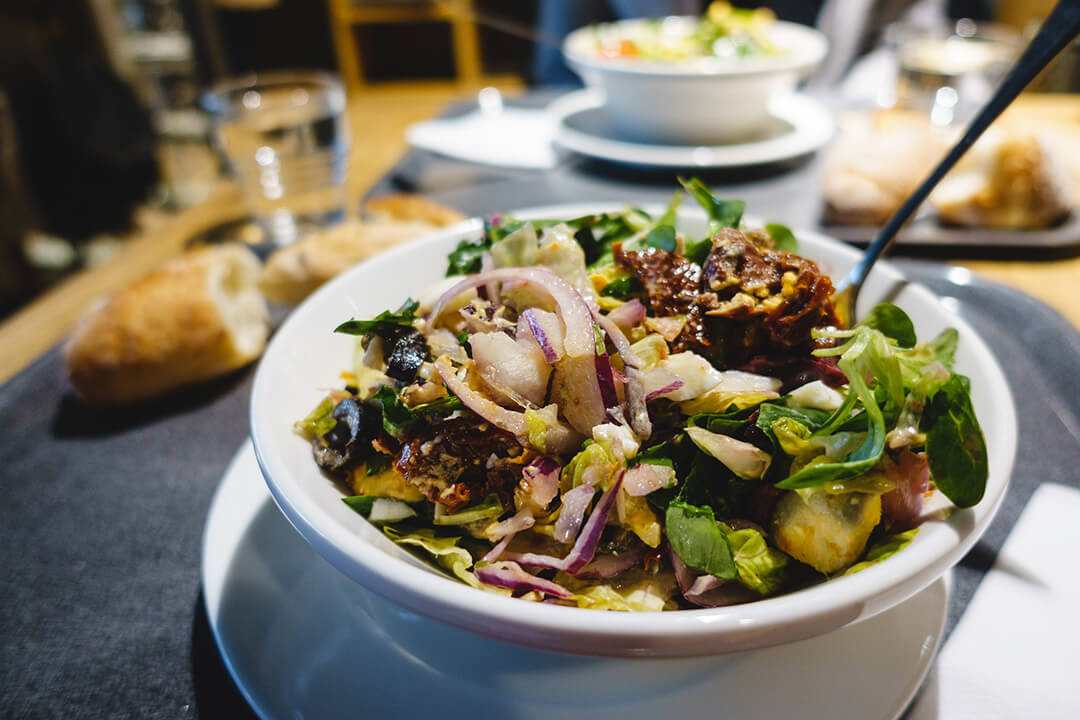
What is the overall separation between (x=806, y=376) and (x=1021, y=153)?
1876 mm

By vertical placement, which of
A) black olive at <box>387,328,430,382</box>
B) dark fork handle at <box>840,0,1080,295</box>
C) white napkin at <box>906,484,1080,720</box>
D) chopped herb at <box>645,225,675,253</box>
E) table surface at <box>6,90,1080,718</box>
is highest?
dark fork handle at <box>840,0,1080,295</box>

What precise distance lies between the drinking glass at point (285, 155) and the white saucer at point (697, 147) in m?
0.93

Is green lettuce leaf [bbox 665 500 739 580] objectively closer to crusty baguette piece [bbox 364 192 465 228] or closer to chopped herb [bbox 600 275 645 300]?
chopped herb [bbox 600 275 645 300]

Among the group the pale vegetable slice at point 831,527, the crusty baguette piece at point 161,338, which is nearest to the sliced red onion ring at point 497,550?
the pale vegetable slice at point 831,527

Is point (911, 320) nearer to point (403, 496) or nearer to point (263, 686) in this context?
point (403, 496)

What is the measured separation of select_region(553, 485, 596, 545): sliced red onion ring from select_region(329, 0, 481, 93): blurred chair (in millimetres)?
6596

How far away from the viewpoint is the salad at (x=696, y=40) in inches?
121

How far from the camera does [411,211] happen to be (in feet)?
7.52

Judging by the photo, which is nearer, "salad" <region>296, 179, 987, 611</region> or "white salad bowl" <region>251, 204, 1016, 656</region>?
"white salad bowl" <region>251, 204, 1016, 656</region>

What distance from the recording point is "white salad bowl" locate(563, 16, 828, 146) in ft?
8.93

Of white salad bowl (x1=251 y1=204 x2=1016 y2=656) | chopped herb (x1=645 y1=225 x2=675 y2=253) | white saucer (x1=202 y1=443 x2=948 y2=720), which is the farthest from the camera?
chopped herb (x1=645 y1=225 x2=675 y2=253)

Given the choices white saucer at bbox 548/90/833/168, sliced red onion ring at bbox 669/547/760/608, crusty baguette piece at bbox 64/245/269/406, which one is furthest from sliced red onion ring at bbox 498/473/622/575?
white saucer at bbox 548/90/833/168

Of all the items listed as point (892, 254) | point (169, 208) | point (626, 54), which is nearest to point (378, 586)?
point (892, 254)

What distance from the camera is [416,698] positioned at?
831mm
